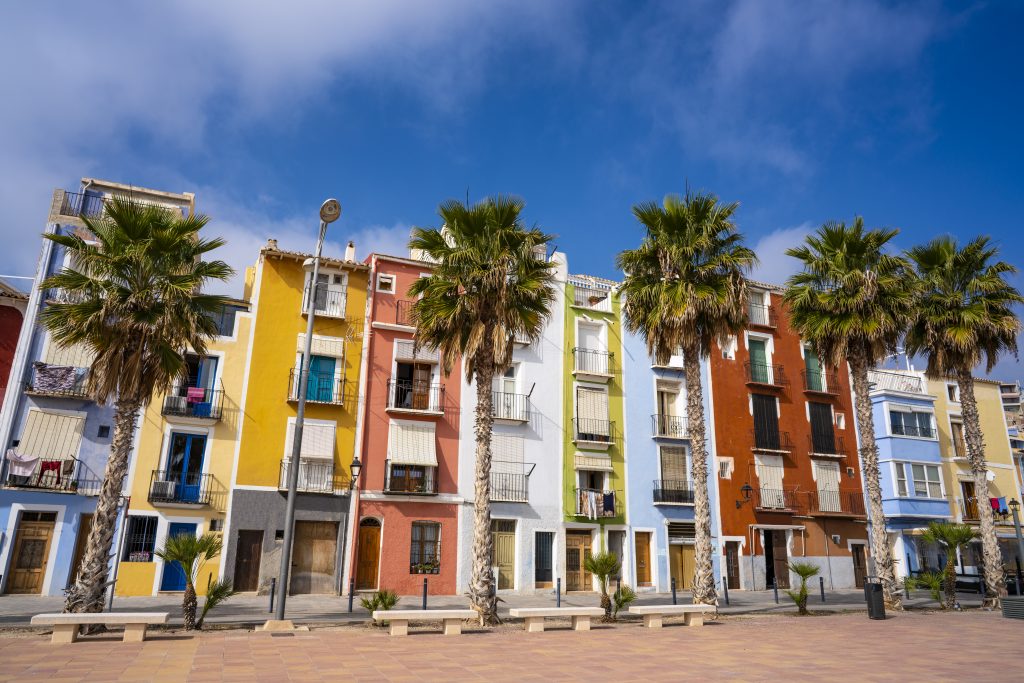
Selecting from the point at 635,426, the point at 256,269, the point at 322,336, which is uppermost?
the point at 256,269

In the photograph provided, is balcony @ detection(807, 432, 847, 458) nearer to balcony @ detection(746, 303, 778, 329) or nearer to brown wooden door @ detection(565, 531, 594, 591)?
balcony @ detection(746, 303, 778, 329)

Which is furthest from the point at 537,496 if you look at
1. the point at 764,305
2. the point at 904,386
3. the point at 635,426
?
the point at 904,386

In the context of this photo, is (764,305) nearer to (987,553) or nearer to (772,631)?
(987,553)

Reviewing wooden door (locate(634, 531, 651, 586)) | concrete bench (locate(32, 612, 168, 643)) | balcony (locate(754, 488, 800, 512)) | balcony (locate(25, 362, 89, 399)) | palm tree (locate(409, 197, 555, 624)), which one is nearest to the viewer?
concrete bench (locate(32, 612, 168, 643))

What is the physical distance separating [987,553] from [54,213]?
3675 centimetres

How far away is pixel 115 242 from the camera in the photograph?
54.6 ft

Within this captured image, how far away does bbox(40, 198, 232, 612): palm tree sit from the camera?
16062 mm

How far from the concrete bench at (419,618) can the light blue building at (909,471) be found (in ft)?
98.6

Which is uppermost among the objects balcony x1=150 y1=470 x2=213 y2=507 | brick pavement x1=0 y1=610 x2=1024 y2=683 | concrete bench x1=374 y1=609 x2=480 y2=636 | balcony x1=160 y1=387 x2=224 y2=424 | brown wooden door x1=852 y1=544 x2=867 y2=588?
balcony x1=160 y1=387 x2=224 y2=424

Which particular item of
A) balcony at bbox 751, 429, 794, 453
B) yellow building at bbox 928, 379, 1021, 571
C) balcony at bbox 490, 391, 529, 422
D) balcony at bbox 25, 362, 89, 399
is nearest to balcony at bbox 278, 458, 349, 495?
balcony at bbox 490, 391, 529, 422

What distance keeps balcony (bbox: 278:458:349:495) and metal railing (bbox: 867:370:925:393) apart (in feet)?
100.0

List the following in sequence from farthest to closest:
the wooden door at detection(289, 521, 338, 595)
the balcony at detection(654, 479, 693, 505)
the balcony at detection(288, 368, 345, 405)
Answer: the balcony at detection(654, 479, 693, 505), the balcony at detection(288, 368, 345, 405), the wooden door at detection(289, 521, 338, 595)

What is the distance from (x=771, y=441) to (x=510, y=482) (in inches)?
555

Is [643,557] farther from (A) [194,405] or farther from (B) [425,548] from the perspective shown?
(A) [194,405]
